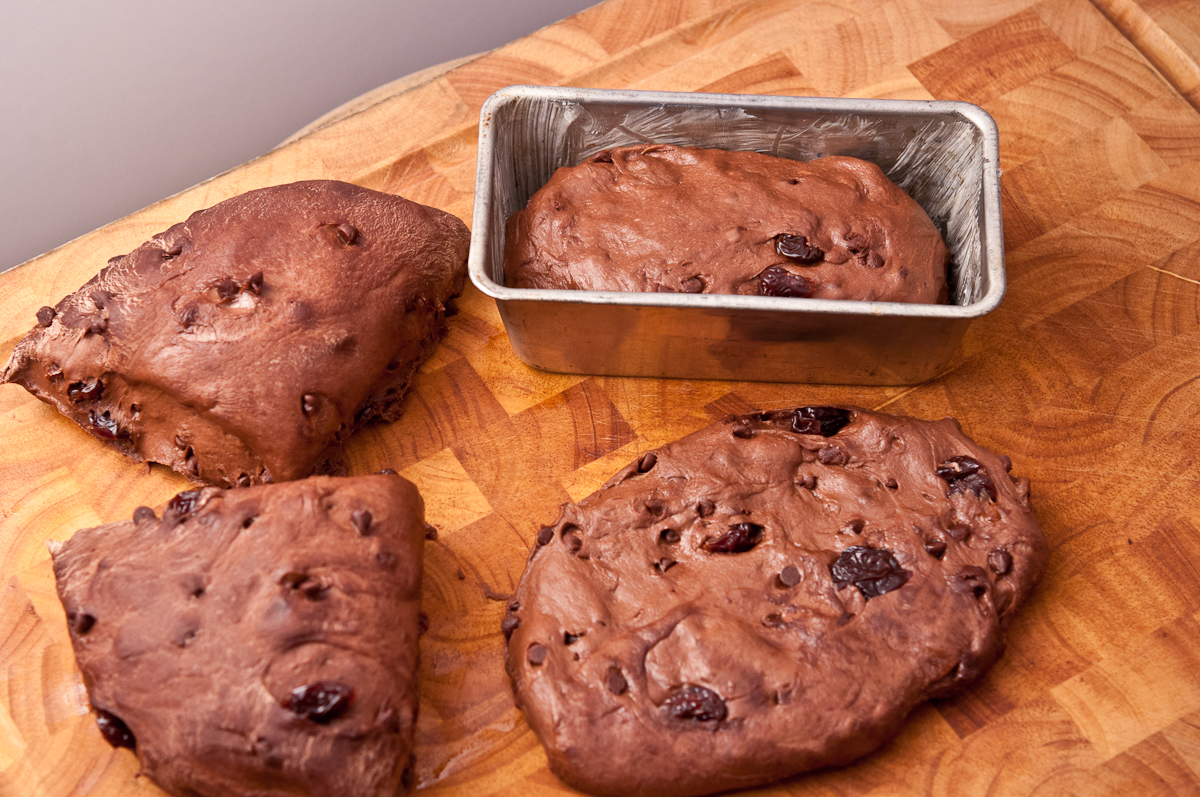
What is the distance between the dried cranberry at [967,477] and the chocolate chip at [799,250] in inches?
28.1

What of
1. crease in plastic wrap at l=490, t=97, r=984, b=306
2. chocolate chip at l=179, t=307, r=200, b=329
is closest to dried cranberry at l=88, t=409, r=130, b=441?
chocolate chip at l=179, t=307, r=200, b=329

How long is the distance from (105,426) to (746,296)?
6.55 feet

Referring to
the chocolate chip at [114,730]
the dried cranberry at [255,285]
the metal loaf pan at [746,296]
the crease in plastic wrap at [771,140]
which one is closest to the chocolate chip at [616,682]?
the metal loaf pan at [746,296]

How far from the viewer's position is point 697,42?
3.76 meters

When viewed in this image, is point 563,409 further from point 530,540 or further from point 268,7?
point 268,7

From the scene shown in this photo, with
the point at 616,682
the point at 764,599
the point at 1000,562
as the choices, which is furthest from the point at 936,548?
the point at 616,682

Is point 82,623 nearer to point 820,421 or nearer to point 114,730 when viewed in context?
point 114,730

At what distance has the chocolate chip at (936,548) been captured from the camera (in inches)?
102

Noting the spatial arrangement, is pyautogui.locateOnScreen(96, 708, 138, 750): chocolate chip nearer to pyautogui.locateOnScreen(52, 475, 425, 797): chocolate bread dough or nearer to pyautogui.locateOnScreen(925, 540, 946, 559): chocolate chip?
pyautogui.locateOnScreen(52, 475, 425, 797): chocolate bread dough

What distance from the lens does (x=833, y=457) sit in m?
2.79

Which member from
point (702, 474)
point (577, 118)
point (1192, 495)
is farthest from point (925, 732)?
point (577, 118)

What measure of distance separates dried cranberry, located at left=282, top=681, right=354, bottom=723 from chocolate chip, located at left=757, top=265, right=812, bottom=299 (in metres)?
1.62

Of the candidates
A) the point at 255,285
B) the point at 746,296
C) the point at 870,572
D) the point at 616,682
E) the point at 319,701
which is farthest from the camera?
the point at 255,285

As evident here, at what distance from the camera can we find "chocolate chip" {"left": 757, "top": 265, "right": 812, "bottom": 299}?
2.84 meters
